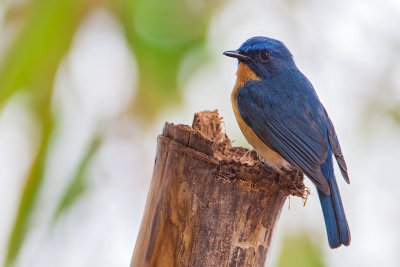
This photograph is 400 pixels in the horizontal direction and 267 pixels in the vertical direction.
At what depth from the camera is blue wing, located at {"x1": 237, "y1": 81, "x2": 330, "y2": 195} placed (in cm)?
272

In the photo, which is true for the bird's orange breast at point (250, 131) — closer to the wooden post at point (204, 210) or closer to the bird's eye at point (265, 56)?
the bird's eye at point (265, 56)

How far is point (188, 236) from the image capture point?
5.97ft

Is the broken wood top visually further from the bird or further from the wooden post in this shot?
the bird

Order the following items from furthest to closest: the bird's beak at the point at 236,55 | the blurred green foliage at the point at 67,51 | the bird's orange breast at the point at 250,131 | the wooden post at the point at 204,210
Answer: the bird's beak at the point at 236,55 → the bird's orange breast at the point at 250,131 → the blurred green foliage at the point at 67,51 → the wooden post at the point at 204,210

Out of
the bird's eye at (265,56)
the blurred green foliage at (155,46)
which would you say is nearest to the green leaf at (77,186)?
the blurred green foliage at (155,46)

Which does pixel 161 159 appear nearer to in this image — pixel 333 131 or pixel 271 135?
pixel 271 135

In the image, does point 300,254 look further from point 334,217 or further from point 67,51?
point 67,51

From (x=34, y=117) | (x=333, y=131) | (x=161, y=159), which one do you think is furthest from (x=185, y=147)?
(x=333, y=131)

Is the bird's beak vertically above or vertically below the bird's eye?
below

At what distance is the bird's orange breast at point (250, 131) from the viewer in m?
2.72

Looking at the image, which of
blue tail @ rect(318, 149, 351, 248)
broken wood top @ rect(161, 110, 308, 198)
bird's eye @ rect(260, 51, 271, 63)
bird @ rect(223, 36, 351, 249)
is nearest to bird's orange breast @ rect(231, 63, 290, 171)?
bird @ rect(223, 36, 351, 249)

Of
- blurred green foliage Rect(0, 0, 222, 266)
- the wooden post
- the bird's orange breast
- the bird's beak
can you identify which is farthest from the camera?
the bird's beak

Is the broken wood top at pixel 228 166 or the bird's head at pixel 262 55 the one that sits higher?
the bird's head at pixel 262 55

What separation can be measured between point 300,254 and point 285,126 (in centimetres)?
69
